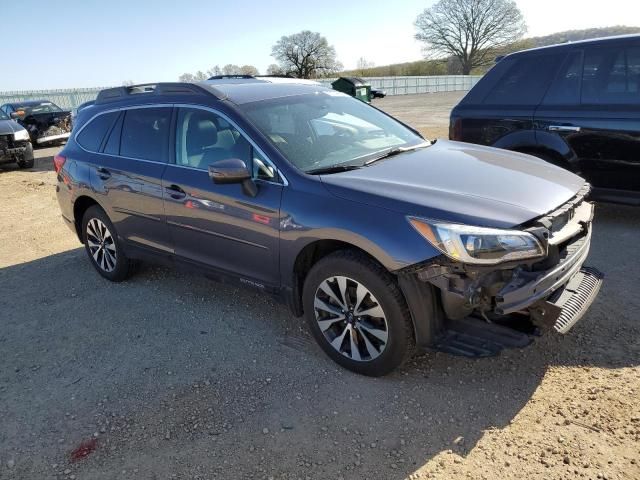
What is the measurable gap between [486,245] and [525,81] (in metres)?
3.67

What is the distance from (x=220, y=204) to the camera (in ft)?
11.8

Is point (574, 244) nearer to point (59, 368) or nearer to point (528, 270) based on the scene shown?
point (528, 270)

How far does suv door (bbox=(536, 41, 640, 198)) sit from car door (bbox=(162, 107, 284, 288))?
3.42 m

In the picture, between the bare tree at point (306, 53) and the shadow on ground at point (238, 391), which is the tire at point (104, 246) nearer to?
the shadow on ground at point (238, 391)

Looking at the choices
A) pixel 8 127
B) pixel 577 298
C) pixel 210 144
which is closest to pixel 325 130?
pixel 210 144

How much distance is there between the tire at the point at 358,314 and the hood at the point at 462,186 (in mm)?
401

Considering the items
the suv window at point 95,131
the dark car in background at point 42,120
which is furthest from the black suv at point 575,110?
the dark car in background at point 42,120

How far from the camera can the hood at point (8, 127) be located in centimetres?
1178

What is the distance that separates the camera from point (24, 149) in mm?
12047

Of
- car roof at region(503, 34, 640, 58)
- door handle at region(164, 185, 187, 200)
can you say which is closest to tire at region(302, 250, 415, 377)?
door handle at region(164, 185, 187, 200)

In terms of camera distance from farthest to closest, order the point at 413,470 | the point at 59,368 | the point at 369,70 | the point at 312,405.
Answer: the point at 369,70
the point at 59,368
the point at 312,405
the point at 413,470

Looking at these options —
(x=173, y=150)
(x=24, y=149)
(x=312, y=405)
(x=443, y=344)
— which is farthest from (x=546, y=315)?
(x=24, y=149)

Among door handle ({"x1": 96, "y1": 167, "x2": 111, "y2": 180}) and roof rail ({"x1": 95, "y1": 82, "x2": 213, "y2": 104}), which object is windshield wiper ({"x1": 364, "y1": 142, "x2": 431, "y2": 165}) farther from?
door handle ({"x1": 96, "y1": 167, "x2": 111, "y2": 180})

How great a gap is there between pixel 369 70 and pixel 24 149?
5687 centimetres
